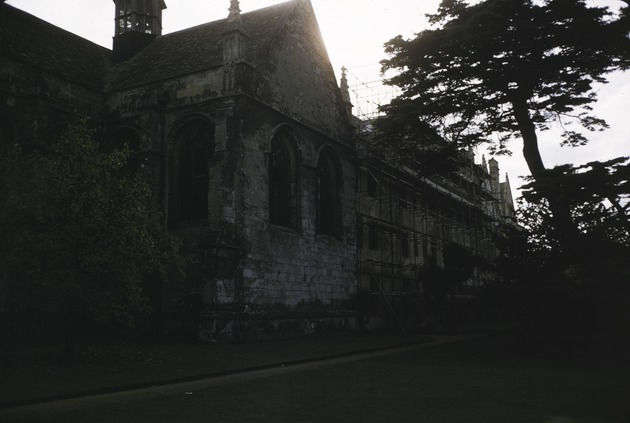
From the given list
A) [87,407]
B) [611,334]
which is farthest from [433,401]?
[611,334]

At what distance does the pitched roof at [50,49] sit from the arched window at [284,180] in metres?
7.63

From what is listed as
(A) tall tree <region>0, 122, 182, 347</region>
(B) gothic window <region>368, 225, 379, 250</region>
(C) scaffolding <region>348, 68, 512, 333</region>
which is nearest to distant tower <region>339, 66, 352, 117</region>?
(C) scaffolding <region>348, 68, 512, 333</region>

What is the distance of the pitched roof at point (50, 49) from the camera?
19.8 metres

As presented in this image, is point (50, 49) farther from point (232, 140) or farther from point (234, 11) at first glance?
point (232, 140)

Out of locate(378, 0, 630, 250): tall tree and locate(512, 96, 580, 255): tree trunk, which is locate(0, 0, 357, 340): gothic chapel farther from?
locate(512, 96, 580, 255): tree trunk

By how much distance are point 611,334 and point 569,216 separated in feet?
10.3

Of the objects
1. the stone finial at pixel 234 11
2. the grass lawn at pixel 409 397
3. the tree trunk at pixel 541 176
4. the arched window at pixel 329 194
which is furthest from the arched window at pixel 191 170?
the tree trunk at pixel 541 176

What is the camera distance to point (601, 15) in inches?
609

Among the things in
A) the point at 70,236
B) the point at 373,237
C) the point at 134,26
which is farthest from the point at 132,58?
the point at 70,236

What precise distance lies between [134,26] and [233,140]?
12389 mm

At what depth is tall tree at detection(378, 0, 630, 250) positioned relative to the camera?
1550 centimetres

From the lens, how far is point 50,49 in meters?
21.7

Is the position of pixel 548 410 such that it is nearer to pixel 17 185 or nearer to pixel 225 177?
pixel 17 185

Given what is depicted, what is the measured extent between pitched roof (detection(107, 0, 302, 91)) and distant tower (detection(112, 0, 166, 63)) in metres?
Answer: 1.00
